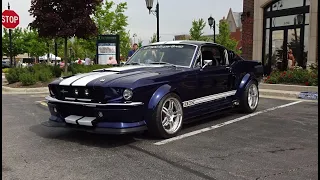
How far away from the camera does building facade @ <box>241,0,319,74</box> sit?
14.9 m

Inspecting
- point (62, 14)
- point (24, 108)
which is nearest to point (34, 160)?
point (24, 108)

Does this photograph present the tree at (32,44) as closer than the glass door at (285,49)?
No

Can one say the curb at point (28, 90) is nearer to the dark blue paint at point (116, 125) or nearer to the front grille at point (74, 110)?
the front grille at point (74, 110)

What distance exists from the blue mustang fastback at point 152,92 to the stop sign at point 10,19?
13.8 m

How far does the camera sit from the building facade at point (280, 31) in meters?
14.9

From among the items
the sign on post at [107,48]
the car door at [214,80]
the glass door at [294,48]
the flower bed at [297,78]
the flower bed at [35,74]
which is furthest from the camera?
the sign on post at [107,48]

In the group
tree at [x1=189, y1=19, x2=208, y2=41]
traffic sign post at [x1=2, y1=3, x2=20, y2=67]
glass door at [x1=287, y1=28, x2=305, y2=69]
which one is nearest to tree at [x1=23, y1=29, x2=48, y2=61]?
tree at [x1=189, y1=19, x2=208, y2=41]

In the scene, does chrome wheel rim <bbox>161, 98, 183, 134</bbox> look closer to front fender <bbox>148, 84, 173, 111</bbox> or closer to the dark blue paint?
front fender <bbox>148, 84, 173, 111</bbox>

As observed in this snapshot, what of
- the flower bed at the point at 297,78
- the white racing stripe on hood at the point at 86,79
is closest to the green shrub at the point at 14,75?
the flower bed at the point at 297,78

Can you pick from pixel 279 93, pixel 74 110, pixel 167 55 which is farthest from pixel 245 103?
pixel 279 93

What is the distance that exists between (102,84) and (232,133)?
2397 millimetres

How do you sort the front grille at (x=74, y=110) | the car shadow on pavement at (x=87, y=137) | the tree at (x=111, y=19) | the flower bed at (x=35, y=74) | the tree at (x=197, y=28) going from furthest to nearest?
1. the tree at (x=197, y=28)
2. the tree at (x=111, y=19)
3. the flower bed at (x=35, y=74)
4. the car shadow on pavement at (x=87, y=137)
5. the front grille at (x=74, y=110)

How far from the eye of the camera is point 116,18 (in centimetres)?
2830

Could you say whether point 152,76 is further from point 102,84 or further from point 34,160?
point 34,160
